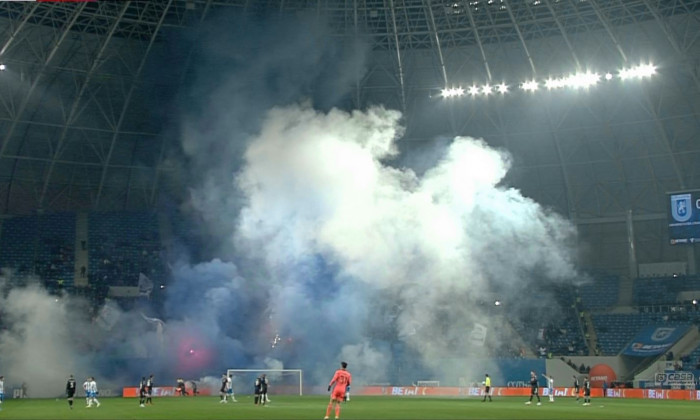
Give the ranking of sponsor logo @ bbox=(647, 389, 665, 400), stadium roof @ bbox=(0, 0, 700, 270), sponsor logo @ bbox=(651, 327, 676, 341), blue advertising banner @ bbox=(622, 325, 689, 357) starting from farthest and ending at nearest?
1. sponsor logo @ bbox=(651, 327, 676, 341)
2. blue advertising banner @ bbox=(622, 325, 689, 357)
3. stadium roof @ bbox=(0, 0, 700, 270)
4. sponsor logo @ bbox=(647, 389, 665, 400)

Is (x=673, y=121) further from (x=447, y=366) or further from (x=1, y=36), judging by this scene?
(x=1, y=36)

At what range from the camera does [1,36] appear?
58.2 meters

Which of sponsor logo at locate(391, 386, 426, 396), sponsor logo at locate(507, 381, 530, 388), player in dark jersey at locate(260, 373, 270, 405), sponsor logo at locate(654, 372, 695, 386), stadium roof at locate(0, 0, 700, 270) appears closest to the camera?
player in dark jersey at locate(260, 373, 270, 405)

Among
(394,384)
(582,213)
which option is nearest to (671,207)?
(582,213)

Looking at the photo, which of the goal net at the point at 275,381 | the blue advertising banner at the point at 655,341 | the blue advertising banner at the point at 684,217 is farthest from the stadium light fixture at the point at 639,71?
the goal net at the point at 275,381

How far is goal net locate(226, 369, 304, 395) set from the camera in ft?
198

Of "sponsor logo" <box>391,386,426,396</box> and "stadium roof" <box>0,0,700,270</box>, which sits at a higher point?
"stadium roof" <box>0,0,700,270</box>

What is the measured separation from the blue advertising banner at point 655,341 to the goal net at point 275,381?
2364cm

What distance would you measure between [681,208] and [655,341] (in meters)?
10.3

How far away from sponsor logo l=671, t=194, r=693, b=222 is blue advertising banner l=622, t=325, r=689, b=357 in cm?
908

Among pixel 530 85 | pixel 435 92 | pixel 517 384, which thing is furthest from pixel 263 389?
pixel 435 92

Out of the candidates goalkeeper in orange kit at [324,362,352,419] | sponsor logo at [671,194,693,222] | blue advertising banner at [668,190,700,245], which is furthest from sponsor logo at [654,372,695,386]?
goalkeeper in orange kit at [324,362,352,419]

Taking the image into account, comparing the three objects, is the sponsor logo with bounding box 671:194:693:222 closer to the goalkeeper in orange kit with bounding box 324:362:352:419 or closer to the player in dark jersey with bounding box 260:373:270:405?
the player in dark jersey with bounding box 260:373:270:405

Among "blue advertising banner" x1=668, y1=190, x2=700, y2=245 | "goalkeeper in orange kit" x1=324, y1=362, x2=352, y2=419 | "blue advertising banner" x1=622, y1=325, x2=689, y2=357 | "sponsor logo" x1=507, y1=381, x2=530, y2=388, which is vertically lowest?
"goalkeeper in orange kit" x1=324, y1=362, x2=352, y2=419
